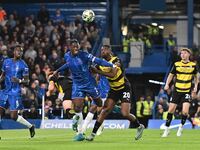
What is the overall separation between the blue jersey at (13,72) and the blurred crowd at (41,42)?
1202cm

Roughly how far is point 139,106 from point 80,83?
14.7 m

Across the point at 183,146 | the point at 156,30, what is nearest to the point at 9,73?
the point at 183,146

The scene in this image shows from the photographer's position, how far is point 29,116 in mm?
34156

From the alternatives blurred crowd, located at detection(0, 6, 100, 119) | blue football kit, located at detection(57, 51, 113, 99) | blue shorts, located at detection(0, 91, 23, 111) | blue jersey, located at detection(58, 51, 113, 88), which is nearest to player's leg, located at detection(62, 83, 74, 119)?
blue shorts, located at detection(0, 91, 23, 111)

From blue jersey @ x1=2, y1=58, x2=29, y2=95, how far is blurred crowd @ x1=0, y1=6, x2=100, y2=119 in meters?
12.0

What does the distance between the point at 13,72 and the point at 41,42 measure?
17.8m

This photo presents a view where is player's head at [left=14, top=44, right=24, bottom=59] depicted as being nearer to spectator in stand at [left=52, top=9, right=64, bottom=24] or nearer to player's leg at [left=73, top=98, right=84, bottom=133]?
player's leg at [left=73, top=98, right=84, bottom=133]

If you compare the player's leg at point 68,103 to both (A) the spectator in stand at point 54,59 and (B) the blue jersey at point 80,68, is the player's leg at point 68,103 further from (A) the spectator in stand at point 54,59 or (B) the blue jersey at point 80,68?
(A) the spectator in stand at point 54,59

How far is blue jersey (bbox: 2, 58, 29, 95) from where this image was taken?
71.3ft

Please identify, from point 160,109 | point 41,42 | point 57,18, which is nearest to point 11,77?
point 160,109

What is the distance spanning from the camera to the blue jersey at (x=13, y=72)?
71.3 ft

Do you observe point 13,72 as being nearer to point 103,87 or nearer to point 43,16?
point 103,87

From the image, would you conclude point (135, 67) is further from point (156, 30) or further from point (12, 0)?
point (12, 0)

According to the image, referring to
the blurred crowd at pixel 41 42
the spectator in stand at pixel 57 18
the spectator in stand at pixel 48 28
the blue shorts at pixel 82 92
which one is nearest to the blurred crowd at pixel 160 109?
the blurred crowd at pixel 41 42
